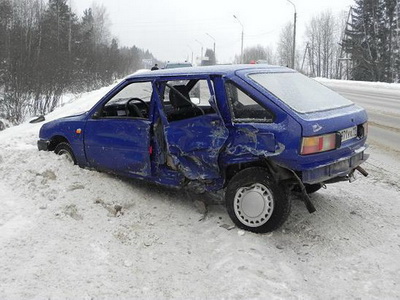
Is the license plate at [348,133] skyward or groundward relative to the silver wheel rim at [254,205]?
skyward

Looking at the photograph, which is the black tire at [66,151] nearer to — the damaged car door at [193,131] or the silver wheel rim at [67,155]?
the silver wheel rim at [67,155]

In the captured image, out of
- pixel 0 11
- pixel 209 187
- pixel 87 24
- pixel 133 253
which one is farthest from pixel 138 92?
pixel 87 24

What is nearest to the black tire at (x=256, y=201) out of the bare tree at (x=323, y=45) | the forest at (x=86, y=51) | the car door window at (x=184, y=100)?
the car door window at (x=184, y=100)

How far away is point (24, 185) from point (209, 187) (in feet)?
7.20

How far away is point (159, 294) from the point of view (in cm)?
301

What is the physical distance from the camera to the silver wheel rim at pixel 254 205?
3965mm

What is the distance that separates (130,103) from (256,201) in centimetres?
218

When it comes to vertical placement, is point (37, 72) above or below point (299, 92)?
above

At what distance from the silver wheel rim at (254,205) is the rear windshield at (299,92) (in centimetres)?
87

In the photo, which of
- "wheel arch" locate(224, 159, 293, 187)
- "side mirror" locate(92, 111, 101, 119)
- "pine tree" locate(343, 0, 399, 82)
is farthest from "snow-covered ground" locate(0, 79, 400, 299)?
"pine tree" locate(343, 0, 399, 82)

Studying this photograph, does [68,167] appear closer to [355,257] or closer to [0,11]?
[355,257]

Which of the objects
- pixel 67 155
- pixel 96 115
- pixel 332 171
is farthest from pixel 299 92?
pixel 67 155

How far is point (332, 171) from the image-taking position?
396cm

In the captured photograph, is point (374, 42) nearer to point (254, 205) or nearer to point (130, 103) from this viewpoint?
point (130, 103)
